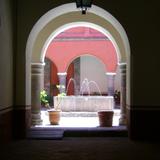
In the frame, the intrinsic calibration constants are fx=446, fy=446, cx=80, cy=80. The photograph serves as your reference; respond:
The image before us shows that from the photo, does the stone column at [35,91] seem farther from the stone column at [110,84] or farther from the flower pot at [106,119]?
the stone column at [110,84]

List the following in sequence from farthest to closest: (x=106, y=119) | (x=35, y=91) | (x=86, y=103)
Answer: (x=86, y=103) → (x=35, y=91) → (x=106, y=119)

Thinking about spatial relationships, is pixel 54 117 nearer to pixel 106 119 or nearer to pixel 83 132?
pixel 106 119

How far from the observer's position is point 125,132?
10.9 meters

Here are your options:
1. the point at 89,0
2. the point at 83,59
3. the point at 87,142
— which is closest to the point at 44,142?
the point at 87,142

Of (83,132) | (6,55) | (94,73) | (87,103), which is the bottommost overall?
(83,132)

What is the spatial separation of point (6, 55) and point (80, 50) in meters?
14.0

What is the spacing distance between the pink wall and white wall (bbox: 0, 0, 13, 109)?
1330 cm

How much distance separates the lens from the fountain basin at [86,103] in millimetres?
17328

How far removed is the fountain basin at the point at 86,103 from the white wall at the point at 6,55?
23.6 ft

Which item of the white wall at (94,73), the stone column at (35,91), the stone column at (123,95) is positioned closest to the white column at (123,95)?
the stone column at (123,95)

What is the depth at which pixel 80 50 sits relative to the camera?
23.7m

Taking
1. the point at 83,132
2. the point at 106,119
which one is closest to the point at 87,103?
the point at 106,119

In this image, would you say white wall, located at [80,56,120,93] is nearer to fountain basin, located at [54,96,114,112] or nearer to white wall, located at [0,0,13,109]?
fountain basin, located at [54,96,114,112]

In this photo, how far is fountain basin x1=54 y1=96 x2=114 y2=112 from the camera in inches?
682
